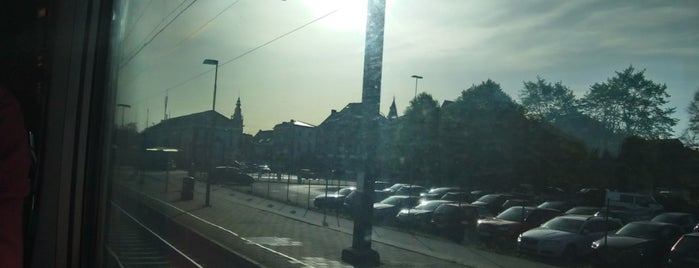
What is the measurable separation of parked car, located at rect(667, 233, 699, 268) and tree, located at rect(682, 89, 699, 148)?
0.20m

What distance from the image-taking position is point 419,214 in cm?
189

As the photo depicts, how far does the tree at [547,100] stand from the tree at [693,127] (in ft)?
0.94

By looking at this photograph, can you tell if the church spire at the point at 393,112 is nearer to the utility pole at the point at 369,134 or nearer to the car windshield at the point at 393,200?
the utility pole at the point at 369,134

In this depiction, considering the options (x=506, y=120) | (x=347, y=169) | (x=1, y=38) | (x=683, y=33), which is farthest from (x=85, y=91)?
(x=683, y=33)

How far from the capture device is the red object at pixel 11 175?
1.35 m

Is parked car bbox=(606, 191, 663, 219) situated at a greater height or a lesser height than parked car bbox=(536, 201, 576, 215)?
greater

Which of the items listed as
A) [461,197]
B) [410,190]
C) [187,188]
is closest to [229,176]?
[187,188]

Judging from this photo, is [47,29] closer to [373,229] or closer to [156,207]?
[156,207]

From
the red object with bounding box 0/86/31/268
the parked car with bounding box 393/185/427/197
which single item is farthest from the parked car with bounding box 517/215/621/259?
the red object with bounding box 0/86/31/268

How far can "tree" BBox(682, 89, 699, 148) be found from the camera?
47.8 inches

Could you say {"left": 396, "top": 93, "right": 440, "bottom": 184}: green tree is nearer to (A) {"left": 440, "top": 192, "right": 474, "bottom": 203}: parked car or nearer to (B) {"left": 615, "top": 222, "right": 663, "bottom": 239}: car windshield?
(A) {"left": 440, "top": 192, "right": 474, "bottom": 203}: parked car

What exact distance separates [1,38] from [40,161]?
725 mm

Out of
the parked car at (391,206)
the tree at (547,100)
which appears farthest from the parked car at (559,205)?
the parked car at (391,206)

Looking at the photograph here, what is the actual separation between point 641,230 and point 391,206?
2.66 feet
